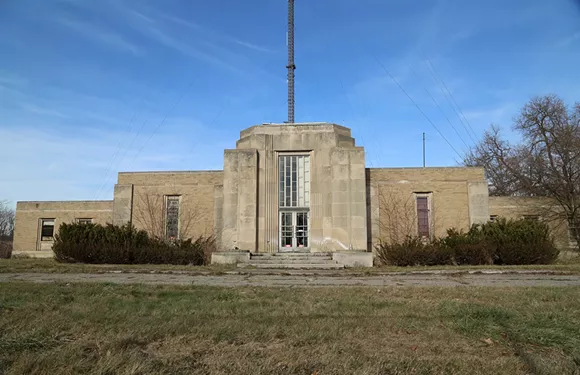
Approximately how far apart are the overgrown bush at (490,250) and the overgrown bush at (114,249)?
10.3 m

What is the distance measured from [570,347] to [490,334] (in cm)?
86

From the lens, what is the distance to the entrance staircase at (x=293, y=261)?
22203 mm

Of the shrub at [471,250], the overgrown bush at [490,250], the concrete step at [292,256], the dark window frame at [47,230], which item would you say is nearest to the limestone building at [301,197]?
the concrete step at [292,256]

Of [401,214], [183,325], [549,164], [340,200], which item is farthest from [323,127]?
[183,325]

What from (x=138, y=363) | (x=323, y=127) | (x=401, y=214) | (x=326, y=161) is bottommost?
(x=138, y=363)

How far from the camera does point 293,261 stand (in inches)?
931

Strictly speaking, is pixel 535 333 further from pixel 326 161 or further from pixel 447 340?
pixel 326 161

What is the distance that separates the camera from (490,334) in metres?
5.73

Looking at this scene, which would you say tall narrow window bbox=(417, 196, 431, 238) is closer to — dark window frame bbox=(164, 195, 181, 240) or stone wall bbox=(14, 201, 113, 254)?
dark window frame bbox=(164, 195, 181, 240)

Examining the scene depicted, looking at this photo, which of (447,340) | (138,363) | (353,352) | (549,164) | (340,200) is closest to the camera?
(138,363)

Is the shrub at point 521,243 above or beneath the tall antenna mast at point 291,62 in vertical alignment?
beneath

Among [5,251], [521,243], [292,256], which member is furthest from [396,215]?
[5,251]

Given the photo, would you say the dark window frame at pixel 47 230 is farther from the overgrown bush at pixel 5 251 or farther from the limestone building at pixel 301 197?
the limestone building at pixel 301 197

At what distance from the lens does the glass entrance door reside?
88.4ft
